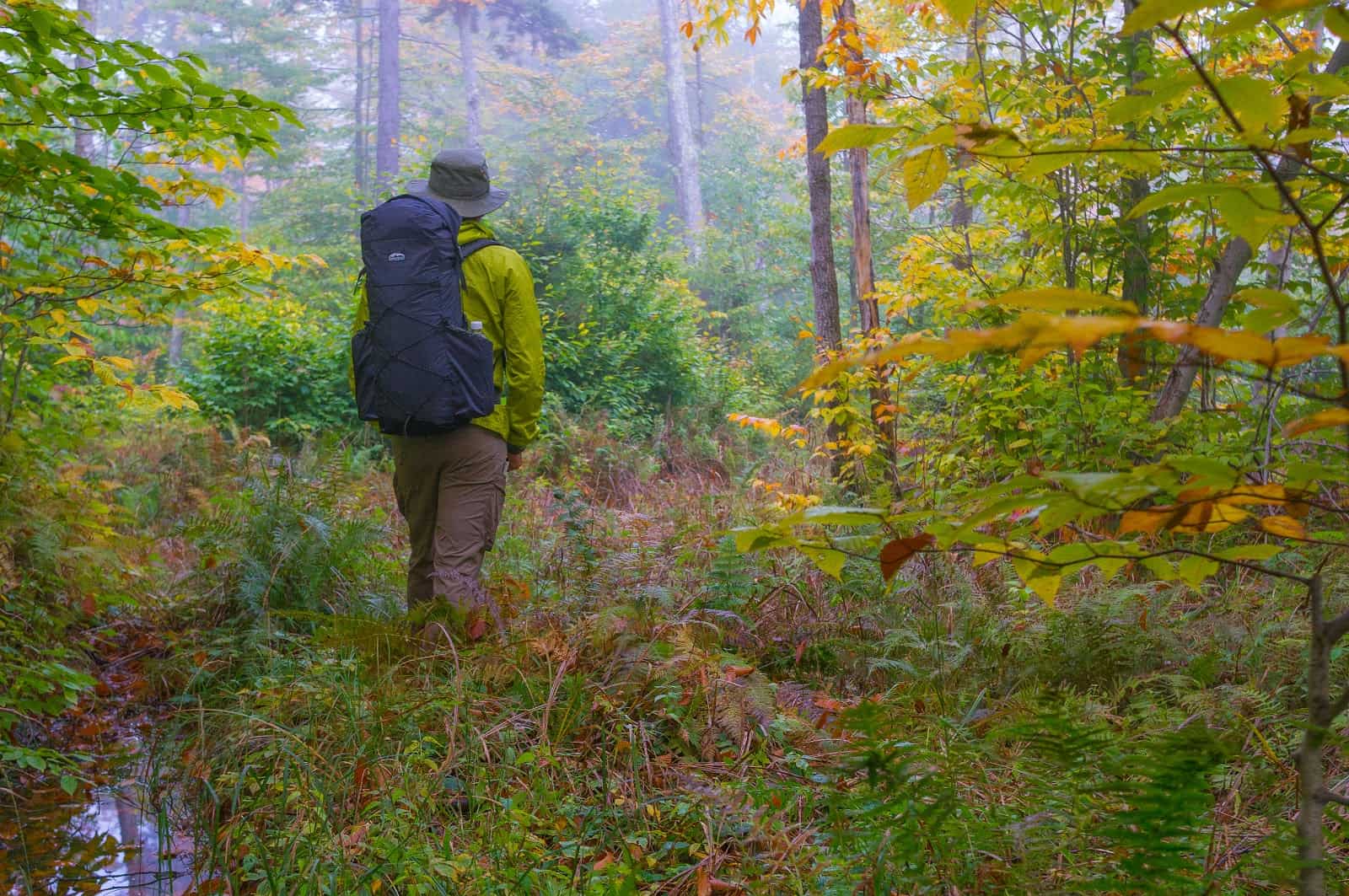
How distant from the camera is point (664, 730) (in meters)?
3.43

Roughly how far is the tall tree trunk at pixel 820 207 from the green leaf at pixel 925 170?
6172mm

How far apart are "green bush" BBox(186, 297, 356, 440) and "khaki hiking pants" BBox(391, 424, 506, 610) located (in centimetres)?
691

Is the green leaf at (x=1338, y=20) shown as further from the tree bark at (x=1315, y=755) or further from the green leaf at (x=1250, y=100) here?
the tree bark at (x=1315, y=755)

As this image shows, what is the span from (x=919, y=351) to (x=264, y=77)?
3508cm

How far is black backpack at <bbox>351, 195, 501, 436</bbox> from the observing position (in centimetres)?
411

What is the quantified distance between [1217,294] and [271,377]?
376 inches

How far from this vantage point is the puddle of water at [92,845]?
3.12 meters

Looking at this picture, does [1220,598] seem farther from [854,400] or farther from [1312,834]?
[854,400]

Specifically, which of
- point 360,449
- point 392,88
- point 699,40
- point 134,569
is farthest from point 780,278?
point 134,569

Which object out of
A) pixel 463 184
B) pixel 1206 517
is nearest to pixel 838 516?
pixel 1206 517

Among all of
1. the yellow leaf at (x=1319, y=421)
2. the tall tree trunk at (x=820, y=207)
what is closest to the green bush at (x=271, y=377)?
the tall tree trunk at (x=820, y=207)

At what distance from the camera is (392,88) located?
77.8 feet

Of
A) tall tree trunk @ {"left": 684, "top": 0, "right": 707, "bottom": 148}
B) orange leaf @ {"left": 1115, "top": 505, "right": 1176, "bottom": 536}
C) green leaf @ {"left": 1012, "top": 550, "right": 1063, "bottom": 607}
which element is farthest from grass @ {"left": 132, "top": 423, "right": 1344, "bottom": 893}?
tall tree trunk @ {"left": 684, "top": 0, "right": 707, "bottom": 148}

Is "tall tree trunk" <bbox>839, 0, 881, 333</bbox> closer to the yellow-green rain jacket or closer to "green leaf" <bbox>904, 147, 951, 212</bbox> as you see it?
the yellow-green rain jacket
